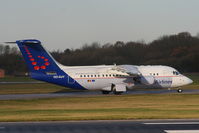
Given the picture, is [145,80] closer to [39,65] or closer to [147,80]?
[147,80]

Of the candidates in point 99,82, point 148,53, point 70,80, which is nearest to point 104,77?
point 99,82

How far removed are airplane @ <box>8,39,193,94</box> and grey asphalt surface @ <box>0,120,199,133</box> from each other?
83.0ft

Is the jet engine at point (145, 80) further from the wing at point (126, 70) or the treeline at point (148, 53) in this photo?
the treeline at point (148, 53)

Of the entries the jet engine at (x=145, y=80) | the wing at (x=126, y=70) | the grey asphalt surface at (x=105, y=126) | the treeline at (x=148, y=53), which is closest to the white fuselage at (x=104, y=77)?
the wing at (x=126, y=70)

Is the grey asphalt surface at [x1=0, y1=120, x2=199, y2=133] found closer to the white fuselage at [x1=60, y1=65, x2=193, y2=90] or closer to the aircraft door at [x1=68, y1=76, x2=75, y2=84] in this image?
the aircraft door at [x1=68, y1=76, x2=75, y2=84]

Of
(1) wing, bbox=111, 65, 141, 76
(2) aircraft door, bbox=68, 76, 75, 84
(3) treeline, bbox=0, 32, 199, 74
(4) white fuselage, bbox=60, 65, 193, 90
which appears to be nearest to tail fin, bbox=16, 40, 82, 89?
(2) aircraft door, bbox=68, 76, 75, 84

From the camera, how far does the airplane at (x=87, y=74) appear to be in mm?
48219

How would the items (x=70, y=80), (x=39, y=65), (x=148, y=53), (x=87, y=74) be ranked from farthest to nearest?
(x=148, y=53)
(x=87, y=74)
(x=70, y=80)
(x=39, y=65)

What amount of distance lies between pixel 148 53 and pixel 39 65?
37.3m

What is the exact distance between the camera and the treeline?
7931cm

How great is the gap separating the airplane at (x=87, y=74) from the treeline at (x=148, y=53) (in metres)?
29.0

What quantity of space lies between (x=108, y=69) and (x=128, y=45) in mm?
35103

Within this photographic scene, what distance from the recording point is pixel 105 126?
20.8m

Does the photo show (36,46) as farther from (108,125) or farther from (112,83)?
(108,125)
